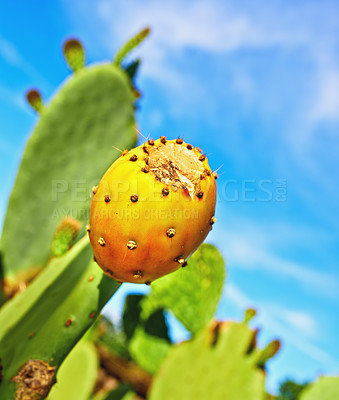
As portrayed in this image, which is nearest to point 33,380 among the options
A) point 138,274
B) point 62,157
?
point 138,274

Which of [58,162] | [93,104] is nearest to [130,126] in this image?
[93,104]

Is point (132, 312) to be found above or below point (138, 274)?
above

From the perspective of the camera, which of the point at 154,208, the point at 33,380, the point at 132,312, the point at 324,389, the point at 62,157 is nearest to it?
the point at 154,208

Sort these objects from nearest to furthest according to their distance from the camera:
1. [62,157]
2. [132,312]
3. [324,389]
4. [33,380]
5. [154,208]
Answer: [154,208] < [33,380] < [62,157] < [324,389] < [132,312]

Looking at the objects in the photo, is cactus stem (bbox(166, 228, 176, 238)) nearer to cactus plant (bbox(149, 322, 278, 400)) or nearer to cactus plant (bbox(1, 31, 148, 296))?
cactus plant (bbox(1, 31, 148, 296))

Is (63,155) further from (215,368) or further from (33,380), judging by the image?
(215,368)

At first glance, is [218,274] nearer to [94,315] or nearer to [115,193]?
[94,315]

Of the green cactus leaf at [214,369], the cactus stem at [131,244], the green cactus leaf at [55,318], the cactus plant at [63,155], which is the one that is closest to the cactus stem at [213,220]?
the cactus stem at [131,244]

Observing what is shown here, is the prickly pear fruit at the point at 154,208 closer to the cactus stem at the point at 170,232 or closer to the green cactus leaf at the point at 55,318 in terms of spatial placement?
the cactus stem at the point at 170,232
